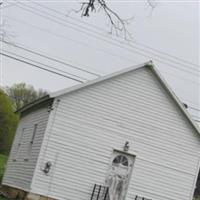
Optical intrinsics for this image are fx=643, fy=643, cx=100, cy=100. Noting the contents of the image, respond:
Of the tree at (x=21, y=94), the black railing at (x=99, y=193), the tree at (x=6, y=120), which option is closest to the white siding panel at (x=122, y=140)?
the black railing at (x=99, y=193)

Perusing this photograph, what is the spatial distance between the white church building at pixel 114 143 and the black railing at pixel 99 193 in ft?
0.13

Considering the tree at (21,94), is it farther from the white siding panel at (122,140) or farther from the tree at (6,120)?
the white siding panel at (122,140)

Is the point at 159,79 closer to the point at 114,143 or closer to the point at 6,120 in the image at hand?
the point at 114,143

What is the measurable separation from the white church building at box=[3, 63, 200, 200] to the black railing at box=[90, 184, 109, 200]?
0.04 meters

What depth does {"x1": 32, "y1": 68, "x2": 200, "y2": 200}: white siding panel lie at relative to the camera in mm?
24844

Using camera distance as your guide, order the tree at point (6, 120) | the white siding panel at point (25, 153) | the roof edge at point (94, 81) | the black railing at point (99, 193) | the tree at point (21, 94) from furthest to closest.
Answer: the tree at point (21, 94), the tree at point (6, 120), the white siding panel at point (25, 153), the black railing at point (99, 193), the roof edge at point (94, 81)

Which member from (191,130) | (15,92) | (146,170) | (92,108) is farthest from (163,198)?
(15,92)

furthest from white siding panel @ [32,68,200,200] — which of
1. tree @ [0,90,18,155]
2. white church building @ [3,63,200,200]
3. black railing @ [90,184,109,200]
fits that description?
tree @ [0,90,18,155]

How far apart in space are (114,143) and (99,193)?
2.06m

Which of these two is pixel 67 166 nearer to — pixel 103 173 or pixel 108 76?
pixel 103 173

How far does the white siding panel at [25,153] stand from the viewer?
2531 cm

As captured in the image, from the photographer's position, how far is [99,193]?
82.8 feet

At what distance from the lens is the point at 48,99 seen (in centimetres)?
2548

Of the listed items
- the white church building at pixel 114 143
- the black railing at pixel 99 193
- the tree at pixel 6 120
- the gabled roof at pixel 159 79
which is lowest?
the black railing at pixel 99 193
